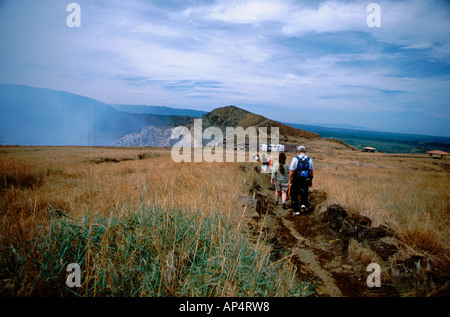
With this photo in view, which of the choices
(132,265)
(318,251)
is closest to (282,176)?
(318,251)

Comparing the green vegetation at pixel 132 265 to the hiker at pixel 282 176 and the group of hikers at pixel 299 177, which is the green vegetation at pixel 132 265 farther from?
the hiker at pixel 282 176

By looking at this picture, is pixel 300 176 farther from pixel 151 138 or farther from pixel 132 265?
pixel 151 138

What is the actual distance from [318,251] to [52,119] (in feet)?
735

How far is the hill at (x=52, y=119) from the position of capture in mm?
116062

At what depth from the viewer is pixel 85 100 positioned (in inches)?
7633

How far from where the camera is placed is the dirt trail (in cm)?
287

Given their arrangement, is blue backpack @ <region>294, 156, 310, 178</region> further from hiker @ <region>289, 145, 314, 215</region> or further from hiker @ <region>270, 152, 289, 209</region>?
hiker @ <region>270, 152, 289, 209</region>

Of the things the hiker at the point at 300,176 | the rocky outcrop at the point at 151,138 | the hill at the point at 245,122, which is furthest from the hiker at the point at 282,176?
the rocky outcrop at the point at 151,138

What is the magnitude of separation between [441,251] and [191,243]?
12.5ft

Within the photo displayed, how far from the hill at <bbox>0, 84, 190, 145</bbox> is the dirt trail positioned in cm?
11242

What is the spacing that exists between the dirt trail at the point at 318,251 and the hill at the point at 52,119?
112 meters

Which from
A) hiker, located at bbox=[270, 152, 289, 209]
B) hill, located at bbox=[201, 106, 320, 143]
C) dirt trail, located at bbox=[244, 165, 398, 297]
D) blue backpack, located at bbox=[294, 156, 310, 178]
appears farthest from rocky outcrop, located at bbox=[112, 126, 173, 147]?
dirt trail, located at bbox=[244, 165, 398, 297]
